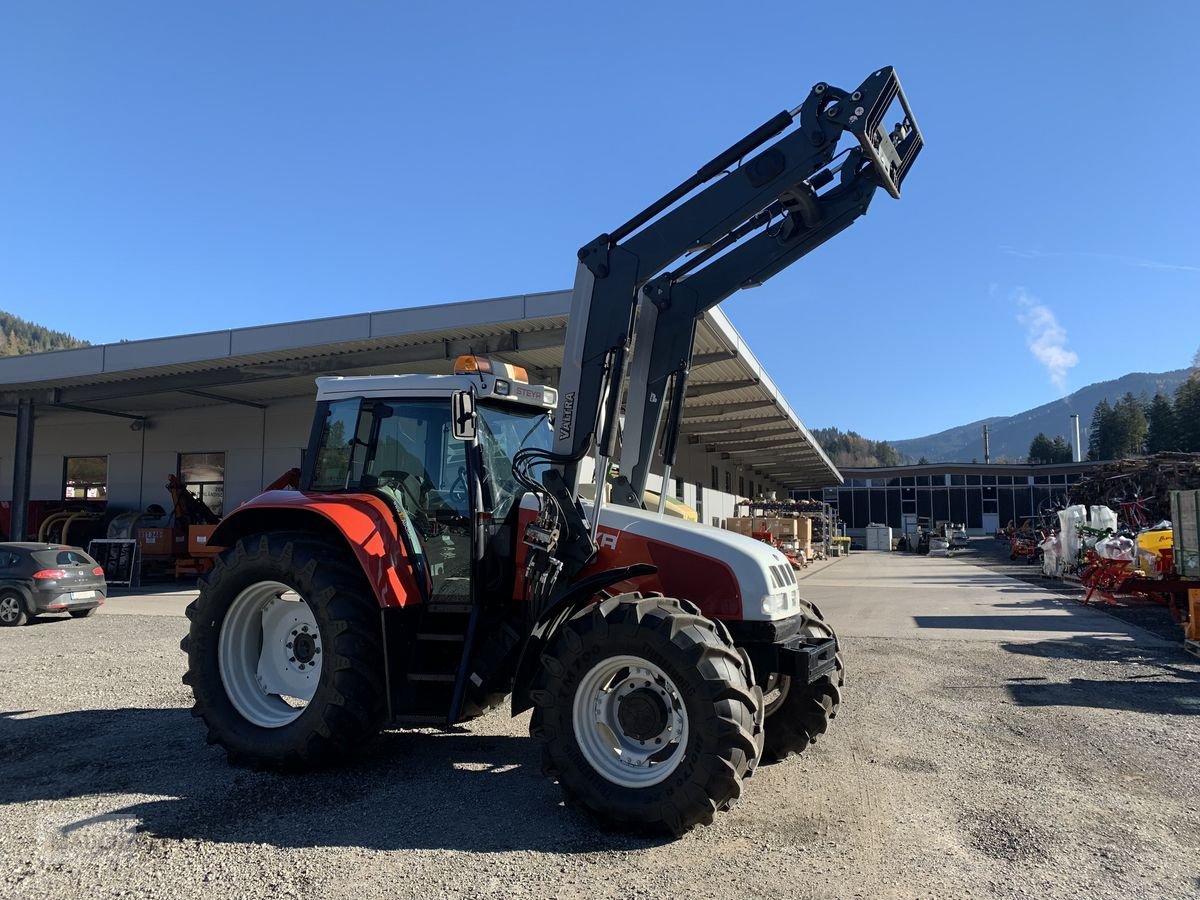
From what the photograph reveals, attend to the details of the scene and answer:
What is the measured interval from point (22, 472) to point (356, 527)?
22.8 meters

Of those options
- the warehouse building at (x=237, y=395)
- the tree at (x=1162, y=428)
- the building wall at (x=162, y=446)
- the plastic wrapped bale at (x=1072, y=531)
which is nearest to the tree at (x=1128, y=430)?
the tree at (x=1162, y=428)

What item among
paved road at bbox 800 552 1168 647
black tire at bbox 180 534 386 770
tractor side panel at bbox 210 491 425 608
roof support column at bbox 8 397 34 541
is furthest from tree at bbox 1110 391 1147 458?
black tire at bbox 180 534 386 770

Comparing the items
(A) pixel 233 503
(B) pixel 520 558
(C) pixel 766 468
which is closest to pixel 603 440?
(B) pixel 520 558

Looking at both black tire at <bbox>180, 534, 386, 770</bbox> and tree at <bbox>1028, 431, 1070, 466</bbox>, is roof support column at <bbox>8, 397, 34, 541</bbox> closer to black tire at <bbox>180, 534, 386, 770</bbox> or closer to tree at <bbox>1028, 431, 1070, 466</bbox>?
black tire at <bbox>180, 534, 386, 770</bbox>

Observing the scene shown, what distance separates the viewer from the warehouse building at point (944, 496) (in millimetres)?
67750

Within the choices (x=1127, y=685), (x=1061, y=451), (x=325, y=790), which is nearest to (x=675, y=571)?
(x=325, y=790)

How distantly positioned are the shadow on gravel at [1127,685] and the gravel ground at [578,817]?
1.07 feet

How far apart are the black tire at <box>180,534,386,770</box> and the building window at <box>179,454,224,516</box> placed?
21.7 m

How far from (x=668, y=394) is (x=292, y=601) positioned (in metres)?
3.05

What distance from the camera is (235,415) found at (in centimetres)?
2528

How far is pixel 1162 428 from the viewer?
236 feet

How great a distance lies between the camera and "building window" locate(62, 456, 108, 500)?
27.5m

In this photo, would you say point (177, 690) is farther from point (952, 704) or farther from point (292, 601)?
point (952, 704)

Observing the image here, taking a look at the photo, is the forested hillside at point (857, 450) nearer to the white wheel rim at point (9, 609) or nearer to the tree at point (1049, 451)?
the tree at point (1049, 451)
